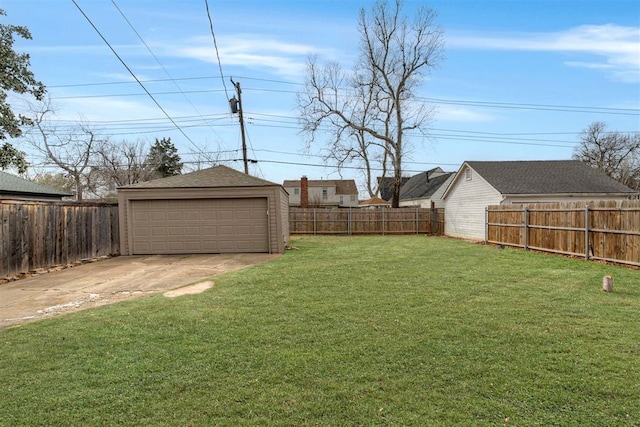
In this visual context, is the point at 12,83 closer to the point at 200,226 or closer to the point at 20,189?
the point at 200,226

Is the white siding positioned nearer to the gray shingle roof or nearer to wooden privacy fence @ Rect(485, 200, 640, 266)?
the gray shingle roof

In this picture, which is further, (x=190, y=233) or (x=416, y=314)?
(x=190, y=233)

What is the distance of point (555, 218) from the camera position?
11.6 meters

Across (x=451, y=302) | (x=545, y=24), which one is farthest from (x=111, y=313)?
(x=545, y=24)

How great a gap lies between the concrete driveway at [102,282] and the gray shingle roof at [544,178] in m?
11.9

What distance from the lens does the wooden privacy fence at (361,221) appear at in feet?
73.8

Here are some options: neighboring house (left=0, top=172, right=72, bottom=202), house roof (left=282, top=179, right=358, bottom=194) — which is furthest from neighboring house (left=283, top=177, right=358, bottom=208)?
neighboring house (left=0, top=172, right=72, bottom=202)

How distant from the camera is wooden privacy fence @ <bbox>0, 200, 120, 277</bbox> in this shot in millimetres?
8367

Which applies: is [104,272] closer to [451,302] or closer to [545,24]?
[451,302]

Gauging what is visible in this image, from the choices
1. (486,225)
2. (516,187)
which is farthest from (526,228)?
(516,187)

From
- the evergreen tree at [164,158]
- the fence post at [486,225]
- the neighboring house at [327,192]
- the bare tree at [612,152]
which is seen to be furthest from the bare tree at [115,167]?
the bare tree at [612,152]

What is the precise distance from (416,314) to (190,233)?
9.51 meters

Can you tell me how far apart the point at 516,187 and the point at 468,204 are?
8.86 feet

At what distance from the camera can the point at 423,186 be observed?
3412 cm
